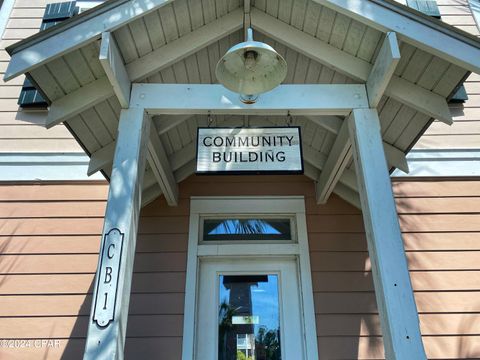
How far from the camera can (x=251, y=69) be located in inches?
80.3

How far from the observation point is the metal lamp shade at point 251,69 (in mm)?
1975

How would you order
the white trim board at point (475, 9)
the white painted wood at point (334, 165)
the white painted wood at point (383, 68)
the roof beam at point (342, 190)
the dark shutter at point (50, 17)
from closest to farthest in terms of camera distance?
the white painted wood at point (383, 68), the white painted wood at point (334, 165), the roof beam at point (342, 190), the dark shutter at point (50, 17), the white trim board at point (475, 9)

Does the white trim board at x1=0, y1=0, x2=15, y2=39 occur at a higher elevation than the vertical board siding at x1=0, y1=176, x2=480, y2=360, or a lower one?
higher

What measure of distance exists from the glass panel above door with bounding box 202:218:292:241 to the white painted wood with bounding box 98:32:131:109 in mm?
1509

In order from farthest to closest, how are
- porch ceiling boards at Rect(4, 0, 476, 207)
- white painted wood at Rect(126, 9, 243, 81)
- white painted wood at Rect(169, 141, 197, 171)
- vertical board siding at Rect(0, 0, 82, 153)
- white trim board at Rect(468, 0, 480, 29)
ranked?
1. white trim board at Rect(468, 0, 480, 29)
2. vertical board siding at Rect(0, 0, 82, 153)
3. white painted wood at Rect(169, 141, 197, 171)
4. white painted wood at Rect(126, 9, 243, 81)
5. porch ceiling boards at Rect(4, 0, 476, 207)

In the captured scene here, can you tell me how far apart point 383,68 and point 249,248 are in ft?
5.91

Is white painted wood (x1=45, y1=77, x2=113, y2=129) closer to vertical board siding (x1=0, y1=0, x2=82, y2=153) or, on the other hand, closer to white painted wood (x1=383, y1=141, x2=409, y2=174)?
vertical board siding (x1=0, y1=0, x2=82, y2=153)

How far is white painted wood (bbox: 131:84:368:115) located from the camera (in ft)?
7.62

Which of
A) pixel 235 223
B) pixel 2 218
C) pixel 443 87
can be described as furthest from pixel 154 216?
pixel 443 87

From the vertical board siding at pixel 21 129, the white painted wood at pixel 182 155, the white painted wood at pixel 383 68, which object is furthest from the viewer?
the vertical board siding at pixel 21 129

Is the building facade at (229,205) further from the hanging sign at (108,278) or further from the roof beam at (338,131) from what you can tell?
the hanging sign at (108,278)

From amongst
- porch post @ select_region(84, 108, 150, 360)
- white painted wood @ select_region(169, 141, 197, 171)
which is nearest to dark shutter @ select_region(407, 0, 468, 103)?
white painted wood @ select_region(169, 141, 197, 171)
